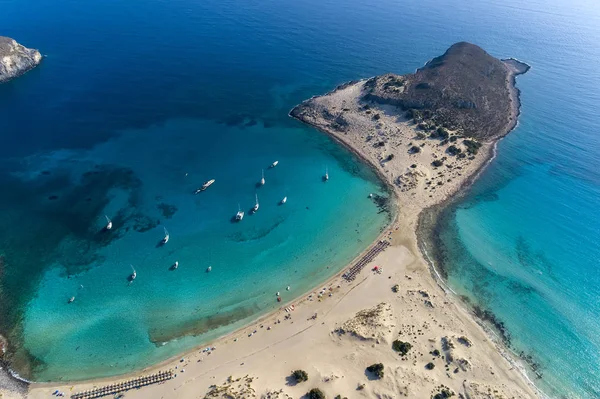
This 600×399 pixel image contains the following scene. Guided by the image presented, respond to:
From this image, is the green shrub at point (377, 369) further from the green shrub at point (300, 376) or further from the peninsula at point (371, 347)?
the green shrub at point (300, 376)

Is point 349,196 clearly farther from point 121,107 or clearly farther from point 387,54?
point 387,54

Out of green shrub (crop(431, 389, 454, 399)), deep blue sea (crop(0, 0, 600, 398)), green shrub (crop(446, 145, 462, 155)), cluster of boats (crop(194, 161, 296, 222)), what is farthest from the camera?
green shrub (crop(446, 145, 462, 155))

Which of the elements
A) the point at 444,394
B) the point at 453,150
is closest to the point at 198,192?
the point at 444,394

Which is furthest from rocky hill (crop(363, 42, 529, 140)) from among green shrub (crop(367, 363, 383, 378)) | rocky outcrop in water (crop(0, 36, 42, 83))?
rocky outcrop in water (crop(0, 36, 42, 83))

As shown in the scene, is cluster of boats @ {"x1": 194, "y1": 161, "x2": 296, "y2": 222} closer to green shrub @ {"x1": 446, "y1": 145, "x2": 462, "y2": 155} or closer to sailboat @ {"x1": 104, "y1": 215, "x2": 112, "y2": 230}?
sailboat @ {"x1": 104, "y1": 215, "x2": 112, "y2": 230}

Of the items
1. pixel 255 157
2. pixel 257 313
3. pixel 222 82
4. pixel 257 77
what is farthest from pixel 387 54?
pixel 257 313

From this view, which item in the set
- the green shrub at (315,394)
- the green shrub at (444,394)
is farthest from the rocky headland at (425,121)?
the green shrub at (315,394)
